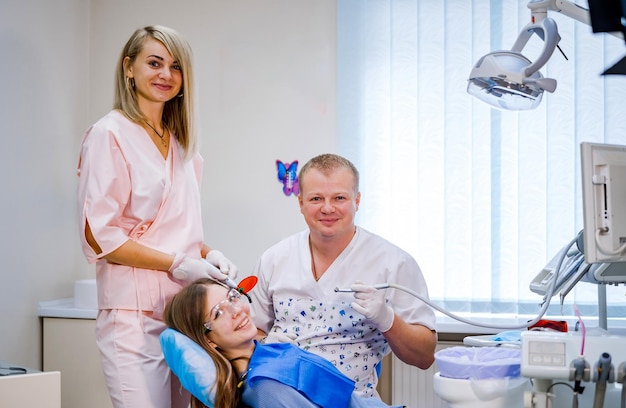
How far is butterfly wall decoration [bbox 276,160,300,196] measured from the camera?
10.5ft

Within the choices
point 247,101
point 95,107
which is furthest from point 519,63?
point 95,107

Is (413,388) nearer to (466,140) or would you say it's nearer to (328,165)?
(466,140)

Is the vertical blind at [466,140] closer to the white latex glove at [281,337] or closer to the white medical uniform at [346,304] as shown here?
the white medical uniform at [346,304]

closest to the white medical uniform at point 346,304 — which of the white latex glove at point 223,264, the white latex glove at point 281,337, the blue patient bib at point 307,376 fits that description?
the white latex glove at point 281,337

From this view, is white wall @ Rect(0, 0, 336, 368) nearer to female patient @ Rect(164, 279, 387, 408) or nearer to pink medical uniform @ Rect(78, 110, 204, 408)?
pink medical uniform @ Rect(78, 110, 204, 408)

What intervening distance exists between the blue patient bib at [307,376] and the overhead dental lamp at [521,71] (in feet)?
2.69

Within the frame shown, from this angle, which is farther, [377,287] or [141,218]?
[141,218]

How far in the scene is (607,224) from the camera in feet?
5.32

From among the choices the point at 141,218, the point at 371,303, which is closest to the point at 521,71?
the point at 371,303

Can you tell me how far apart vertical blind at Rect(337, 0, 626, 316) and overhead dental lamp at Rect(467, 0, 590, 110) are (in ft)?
3.47

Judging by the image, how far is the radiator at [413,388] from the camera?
3027mm

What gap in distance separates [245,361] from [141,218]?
0.49m

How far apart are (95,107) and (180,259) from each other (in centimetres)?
169

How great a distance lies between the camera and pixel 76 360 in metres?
2.94
